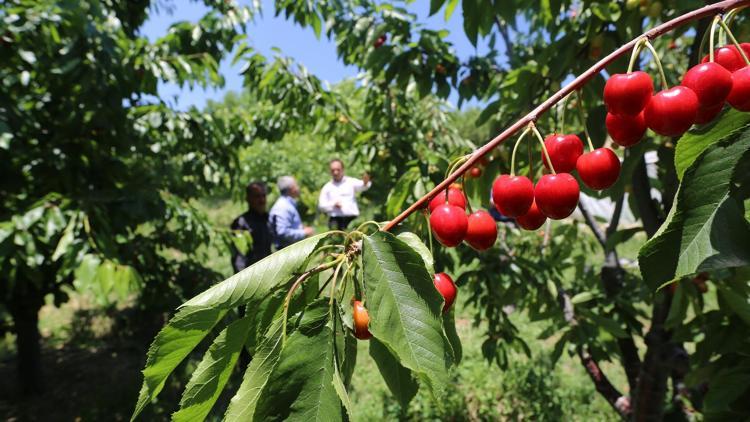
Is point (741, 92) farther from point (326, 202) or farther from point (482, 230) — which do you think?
point (326, 202)

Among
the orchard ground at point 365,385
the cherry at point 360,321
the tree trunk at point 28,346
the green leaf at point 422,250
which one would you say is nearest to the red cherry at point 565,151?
the green leaf at point 422,250

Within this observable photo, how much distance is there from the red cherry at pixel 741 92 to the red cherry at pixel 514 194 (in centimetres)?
25

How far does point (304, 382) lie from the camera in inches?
20.6

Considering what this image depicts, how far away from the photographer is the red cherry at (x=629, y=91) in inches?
22.0

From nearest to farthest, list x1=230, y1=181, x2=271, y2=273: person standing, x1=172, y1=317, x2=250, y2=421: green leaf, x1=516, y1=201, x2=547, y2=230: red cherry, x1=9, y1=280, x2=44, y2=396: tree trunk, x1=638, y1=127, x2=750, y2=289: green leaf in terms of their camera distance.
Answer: x1=638, y1=127, x2=750, y2=289: green leaf < x1=172, y1=317, x2=250, y2=421: green leaf < x1=516, y1=201, x2=547, y2=230: red cherry < x1=9, y1=280, x2=44, y2=396: tree trunk < x1=230, y1=181, x2=271, y2=273: person standing

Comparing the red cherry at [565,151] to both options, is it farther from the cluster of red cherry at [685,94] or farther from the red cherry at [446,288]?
the red cherry at [446,288]

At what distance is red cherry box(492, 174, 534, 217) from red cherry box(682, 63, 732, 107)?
22 cm

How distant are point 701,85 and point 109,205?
253cm

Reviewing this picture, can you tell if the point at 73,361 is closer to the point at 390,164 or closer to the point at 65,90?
the point at 65,90

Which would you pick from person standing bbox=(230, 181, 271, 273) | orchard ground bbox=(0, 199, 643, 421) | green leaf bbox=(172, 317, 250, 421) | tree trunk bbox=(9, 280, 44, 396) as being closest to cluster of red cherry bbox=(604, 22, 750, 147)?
green leaf bbox=(172, 317, 250, 421)

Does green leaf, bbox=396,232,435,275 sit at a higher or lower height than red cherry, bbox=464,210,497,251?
lower

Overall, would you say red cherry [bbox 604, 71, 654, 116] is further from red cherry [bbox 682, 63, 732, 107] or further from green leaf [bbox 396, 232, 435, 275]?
green leaf [bbox 396, 232, 435, 275]

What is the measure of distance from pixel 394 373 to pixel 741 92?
57 cm

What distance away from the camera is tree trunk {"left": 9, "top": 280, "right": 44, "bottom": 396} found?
11.7ft
